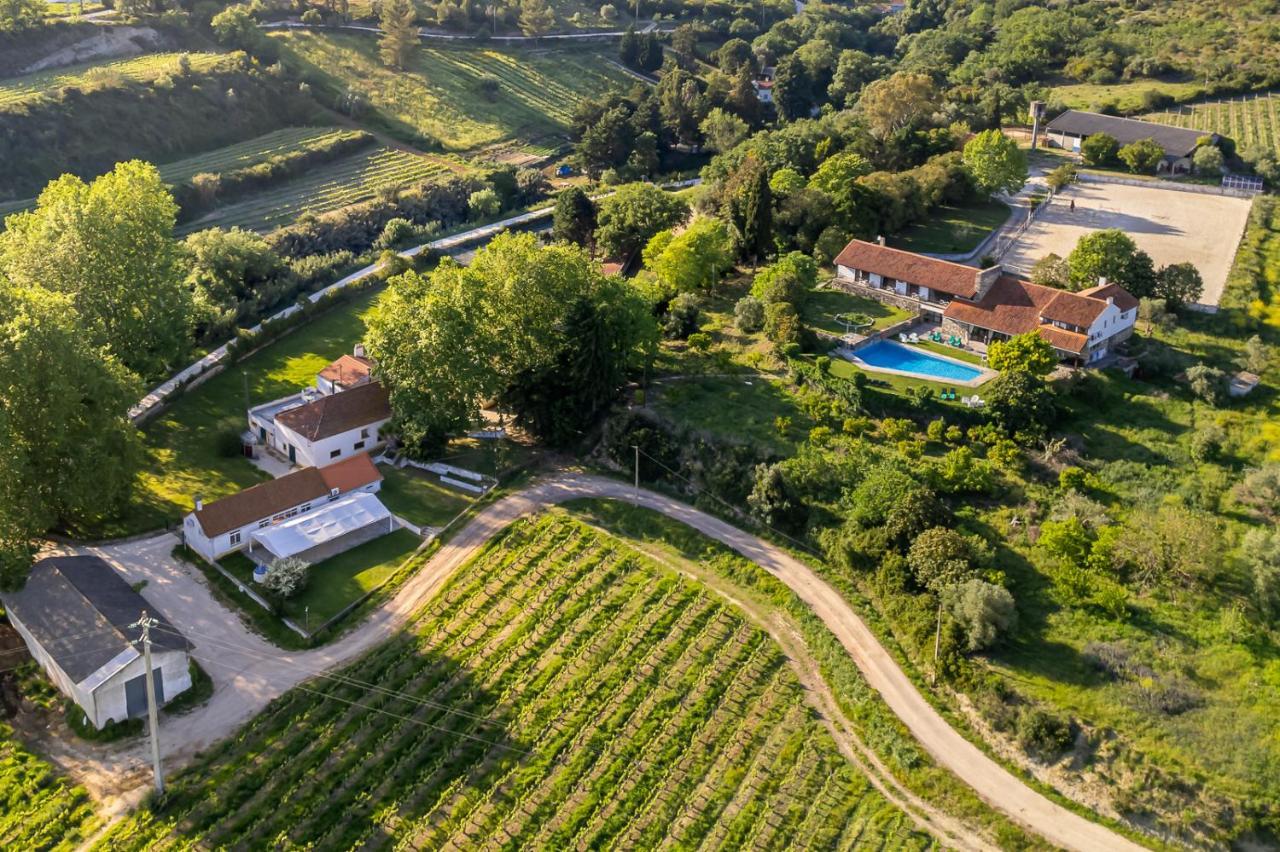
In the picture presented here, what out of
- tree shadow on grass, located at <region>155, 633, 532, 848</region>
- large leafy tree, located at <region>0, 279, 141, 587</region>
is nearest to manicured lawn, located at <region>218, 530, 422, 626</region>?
tree shadow on grass, located at <region>155, 633, 532, 848</region>

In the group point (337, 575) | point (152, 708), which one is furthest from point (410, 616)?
point (152, 708)

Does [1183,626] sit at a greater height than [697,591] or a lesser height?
greater

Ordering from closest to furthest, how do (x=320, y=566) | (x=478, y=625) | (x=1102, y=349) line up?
1. (x=478, y=625)
2. (x=320, y=566)
3. (x=1102, y=349)

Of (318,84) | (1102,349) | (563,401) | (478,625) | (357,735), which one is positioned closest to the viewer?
(357,735)

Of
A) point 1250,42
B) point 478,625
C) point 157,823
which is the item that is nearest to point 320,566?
point 478,625

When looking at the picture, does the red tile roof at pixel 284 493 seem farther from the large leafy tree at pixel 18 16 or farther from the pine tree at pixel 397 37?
the large leafy tree at pixel 18 16

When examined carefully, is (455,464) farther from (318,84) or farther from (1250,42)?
(1250,42)

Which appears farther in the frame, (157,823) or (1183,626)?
(1183,626)
